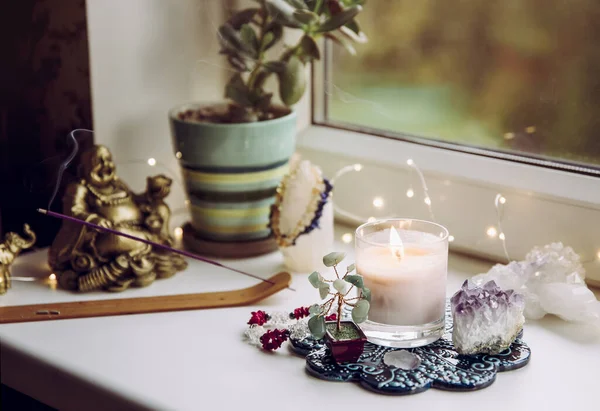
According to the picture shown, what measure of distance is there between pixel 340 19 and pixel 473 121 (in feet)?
0.85

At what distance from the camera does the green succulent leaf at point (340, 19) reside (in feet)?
3.24

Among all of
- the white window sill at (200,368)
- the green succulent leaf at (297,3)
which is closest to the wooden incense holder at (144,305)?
the white window sill at (200,368)

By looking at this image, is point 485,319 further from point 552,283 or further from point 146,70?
point 146,70

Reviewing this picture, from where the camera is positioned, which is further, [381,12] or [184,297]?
[381,12]

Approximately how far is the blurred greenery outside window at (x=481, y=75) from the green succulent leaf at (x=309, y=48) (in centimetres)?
17

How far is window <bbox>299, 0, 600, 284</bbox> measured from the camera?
3.28ft

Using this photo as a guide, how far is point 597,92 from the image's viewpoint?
3.23ft

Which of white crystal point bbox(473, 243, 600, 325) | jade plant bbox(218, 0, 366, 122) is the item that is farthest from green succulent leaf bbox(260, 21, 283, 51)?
white crystal point bbox(473, 243, 600, 325)

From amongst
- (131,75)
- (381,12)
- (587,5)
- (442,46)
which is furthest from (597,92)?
(131,75)

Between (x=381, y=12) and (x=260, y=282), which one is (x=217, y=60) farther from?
(x=260, y=282)

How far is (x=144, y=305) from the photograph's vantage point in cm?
92

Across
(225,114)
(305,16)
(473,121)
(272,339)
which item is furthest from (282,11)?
(272,339)

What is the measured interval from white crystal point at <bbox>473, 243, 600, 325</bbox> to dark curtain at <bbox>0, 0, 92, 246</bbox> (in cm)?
58

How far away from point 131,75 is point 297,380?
55 cm
